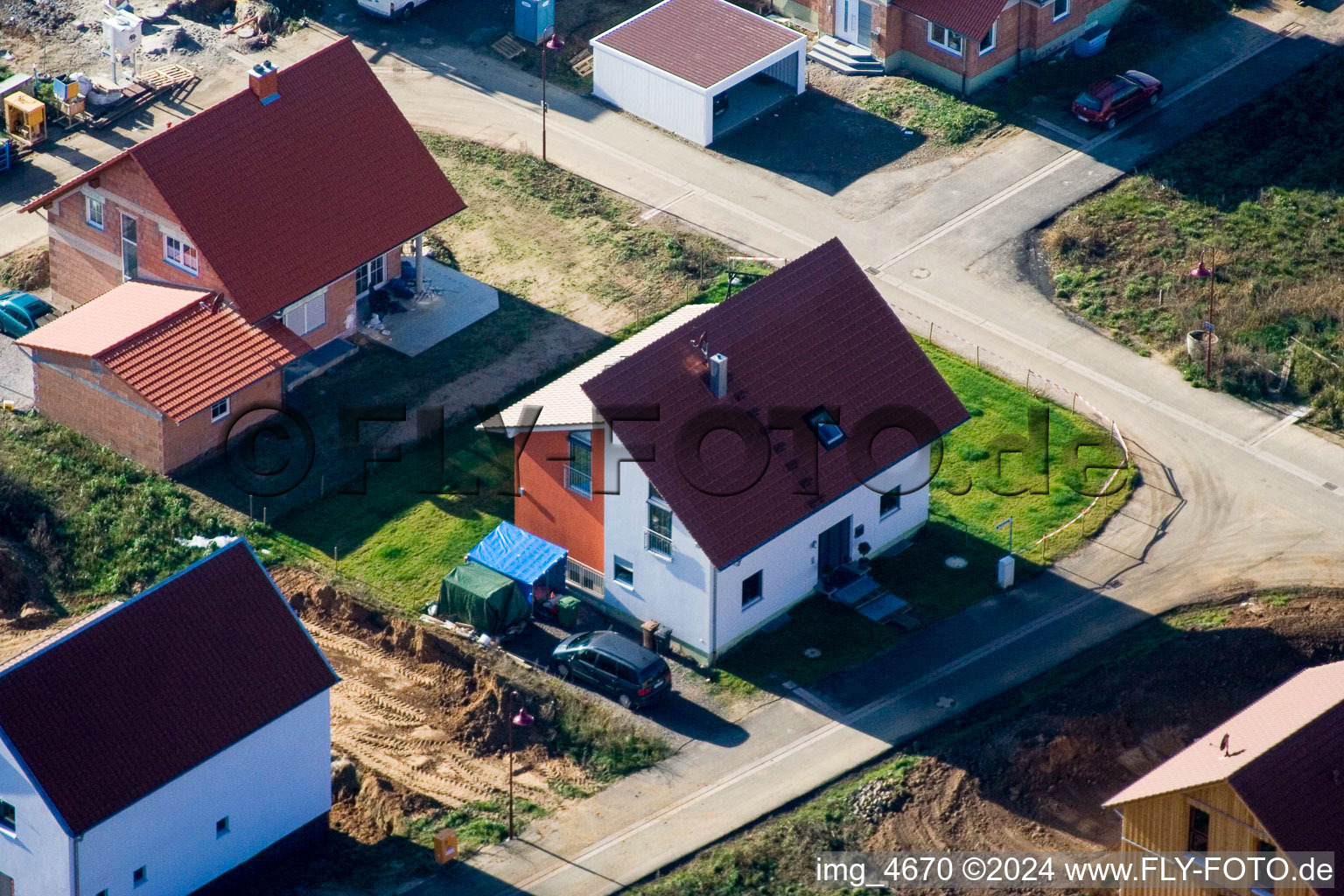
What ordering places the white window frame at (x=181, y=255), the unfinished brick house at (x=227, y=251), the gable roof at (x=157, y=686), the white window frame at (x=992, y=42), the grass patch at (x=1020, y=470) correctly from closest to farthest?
the gable roof at (x=157, y=686) → the grass patch at (x=1020, y=470) → the unfinished brick house at (x=227, y=251) → the white window frame at (x=181, y=255) → the white window frame at (x=992, y=42)

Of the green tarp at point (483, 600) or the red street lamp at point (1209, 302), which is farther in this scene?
the red street lamp at point (1209, 302)

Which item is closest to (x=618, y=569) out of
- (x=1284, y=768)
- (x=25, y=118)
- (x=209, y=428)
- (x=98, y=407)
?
(x=209, y=428)

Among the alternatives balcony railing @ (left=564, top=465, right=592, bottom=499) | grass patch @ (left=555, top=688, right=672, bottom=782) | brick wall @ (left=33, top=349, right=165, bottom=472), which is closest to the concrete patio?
brick wall @ (left=33, top=349, right=165, bottom=472)

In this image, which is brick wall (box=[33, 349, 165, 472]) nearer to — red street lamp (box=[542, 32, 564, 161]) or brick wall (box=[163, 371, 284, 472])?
brick wall (box=[163, 371, 284, 472])

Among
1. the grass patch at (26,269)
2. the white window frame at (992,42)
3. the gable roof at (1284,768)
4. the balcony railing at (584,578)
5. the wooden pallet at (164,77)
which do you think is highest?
the white window frame at (992,42)

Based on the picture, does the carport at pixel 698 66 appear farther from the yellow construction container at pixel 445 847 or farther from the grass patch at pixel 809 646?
the yellow construction container at pixel 445 847

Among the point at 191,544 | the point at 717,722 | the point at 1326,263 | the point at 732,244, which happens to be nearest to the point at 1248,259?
the point at 1326,263

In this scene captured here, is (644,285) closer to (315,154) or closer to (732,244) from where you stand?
(732,244)

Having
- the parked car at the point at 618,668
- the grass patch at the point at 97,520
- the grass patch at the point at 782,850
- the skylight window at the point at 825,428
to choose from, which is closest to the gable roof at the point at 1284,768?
the grass patch at the point at 782,850
